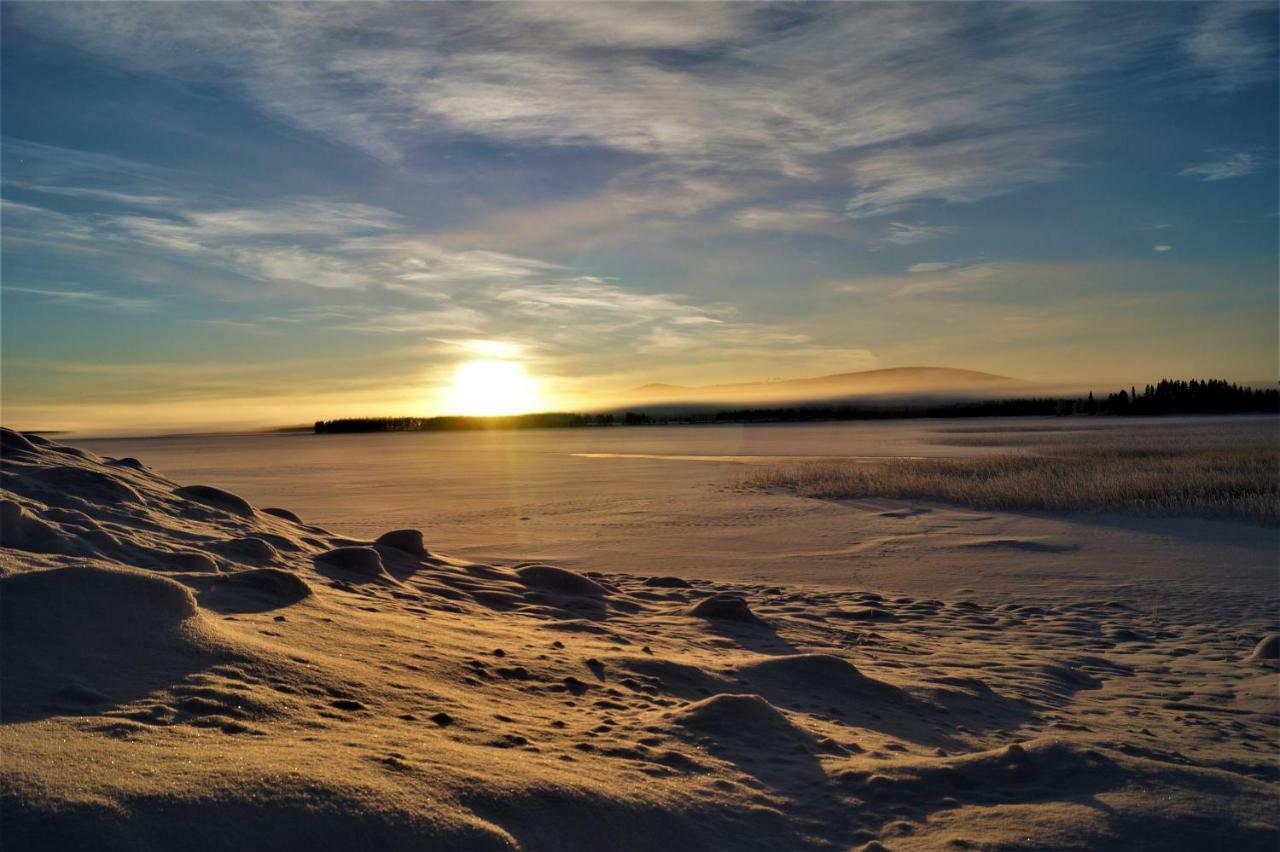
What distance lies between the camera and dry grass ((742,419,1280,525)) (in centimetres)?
1634

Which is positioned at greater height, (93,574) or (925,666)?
(93,574)

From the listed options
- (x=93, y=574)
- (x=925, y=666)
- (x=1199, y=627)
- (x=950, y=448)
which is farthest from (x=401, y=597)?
(x=950, y=448)

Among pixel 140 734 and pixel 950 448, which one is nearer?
pixel 140 734

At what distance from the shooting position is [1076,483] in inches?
741

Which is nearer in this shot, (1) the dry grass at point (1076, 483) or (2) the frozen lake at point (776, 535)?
(2) the frozen lake at point (776, 535)

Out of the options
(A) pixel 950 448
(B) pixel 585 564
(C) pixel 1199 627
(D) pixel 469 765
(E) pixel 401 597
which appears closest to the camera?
(D) pixel 469 765

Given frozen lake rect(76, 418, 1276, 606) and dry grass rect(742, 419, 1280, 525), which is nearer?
frozen lake rect(76, 418, 1276, 606)

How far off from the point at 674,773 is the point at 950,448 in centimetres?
4132

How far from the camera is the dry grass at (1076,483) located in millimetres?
16344

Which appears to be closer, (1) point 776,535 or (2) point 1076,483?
(1) point 776,535

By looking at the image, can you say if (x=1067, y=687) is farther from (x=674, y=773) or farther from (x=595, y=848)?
(x=595, y=848)

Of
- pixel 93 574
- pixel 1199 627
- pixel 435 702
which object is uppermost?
pixel 93 574

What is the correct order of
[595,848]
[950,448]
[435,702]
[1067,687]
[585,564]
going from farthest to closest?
[950,448] → [585,564] → [1067,687] → [435,702] → [595,848]

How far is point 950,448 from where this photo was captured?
4241 centimetres
